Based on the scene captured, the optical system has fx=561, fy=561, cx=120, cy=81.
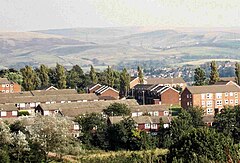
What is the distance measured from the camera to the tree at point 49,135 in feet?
75.9

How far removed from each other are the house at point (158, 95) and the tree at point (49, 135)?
17882 millimetres

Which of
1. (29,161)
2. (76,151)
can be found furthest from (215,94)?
(29,161)

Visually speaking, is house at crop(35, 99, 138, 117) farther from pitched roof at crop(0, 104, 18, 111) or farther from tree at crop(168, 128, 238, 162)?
tree at crop(168, 128, 238, 162)

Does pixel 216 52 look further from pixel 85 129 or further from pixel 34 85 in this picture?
pixel 85 129

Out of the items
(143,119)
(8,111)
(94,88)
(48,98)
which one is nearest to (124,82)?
(94,88)

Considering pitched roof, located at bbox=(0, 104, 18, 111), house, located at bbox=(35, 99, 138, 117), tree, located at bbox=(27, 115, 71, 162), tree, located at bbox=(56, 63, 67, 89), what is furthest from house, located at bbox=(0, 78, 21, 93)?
tree, located at bbox=(27, 115, 71, 162)

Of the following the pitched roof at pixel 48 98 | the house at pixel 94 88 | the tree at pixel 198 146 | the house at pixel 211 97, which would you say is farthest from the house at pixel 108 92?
the tree at pixel 198 146

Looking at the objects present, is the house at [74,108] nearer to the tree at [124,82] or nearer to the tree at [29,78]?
the tree at [29,78]

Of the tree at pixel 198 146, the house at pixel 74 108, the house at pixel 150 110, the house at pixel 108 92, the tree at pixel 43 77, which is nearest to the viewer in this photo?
the tree at pixel 198 146

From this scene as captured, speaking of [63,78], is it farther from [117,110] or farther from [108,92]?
[117,110]

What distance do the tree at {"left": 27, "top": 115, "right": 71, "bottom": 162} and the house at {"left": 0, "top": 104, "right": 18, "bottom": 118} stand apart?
1073 cm

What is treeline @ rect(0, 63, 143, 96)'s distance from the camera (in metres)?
44.8

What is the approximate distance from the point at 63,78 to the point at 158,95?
9085 mm

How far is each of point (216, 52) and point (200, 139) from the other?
178 meters
